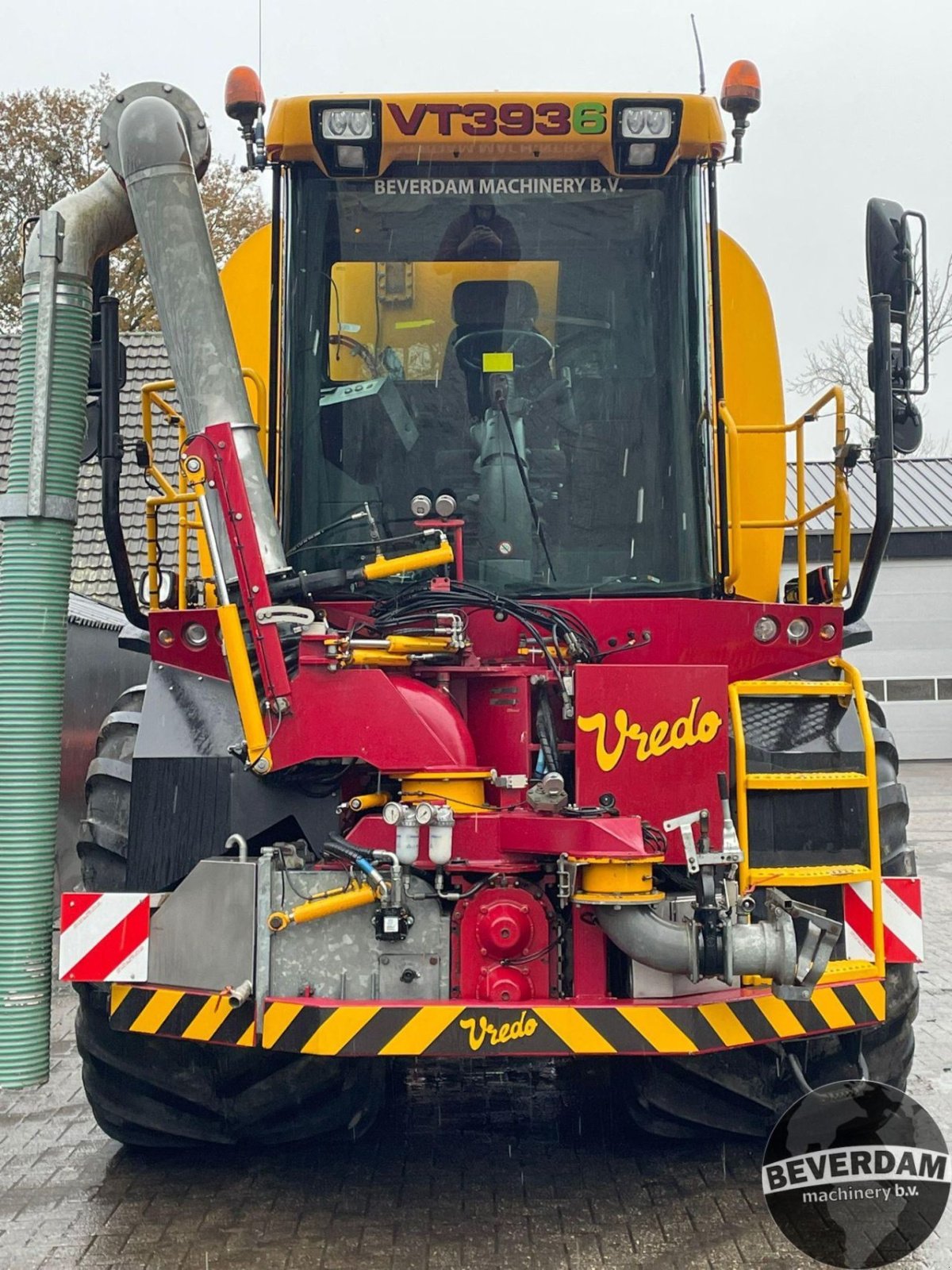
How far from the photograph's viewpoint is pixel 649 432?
5.62m

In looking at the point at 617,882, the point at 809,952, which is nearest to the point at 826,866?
the point at 809,952

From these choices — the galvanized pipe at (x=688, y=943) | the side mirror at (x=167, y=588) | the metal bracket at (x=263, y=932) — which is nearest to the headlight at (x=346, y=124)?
the side mirror at (x=167, y=588)

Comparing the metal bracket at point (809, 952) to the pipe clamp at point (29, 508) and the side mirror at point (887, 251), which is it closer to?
the side mirror at point (887, 251)

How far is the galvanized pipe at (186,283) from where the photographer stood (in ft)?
16.8

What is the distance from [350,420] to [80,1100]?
294 centimetres

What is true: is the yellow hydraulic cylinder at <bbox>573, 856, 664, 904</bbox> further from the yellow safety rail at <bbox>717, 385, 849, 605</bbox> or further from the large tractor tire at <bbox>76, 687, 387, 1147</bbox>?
the yellow safety rail at <bbox>717, 385, 849, 605</bbox>

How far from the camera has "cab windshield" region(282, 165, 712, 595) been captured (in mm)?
5543

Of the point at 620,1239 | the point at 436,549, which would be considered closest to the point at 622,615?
the point at 436,549

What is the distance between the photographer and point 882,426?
4.90 meters

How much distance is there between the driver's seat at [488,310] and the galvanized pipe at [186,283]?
845mm

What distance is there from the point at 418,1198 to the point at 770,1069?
1204 millimetres

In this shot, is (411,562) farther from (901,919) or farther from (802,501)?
(901,919)

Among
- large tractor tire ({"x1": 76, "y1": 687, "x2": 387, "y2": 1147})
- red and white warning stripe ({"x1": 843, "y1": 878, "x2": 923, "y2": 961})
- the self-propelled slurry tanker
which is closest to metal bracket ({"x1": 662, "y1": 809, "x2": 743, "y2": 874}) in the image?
the self-propelled slurry tanker

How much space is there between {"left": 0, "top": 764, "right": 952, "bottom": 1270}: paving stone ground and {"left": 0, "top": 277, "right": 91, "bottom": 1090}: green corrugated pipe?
52 centimetres
